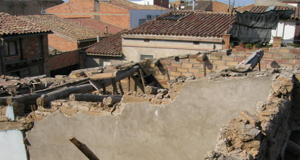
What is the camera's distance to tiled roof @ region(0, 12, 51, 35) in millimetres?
15702

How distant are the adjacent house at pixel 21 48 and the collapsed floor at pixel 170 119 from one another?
33.3 ft

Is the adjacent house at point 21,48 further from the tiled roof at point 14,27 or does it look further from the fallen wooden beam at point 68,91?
the fallen wooden beam at point 68,91

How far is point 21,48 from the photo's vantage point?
17.0 m

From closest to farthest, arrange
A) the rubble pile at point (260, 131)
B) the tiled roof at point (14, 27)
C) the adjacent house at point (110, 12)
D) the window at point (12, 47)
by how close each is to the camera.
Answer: the rubble pile at point (260, 131)
the tiled roof at point (14, 27)
the window at point (12, 47)
the adjacent house at point (110, 12)

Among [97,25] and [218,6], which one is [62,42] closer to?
[97,25]

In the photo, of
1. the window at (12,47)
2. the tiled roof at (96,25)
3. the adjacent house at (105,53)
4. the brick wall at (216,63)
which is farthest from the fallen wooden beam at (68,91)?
the tiled roof at (96,25)

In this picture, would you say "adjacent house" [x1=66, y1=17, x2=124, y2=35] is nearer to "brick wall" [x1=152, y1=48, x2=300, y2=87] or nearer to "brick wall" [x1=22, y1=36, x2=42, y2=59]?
"brick wall" [x1=22, y1=36, x2=42, y2=59]

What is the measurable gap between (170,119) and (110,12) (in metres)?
26.8

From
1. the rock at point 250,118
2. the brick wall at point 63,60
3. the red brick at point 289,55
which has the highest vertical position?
the red brick at point 289,55

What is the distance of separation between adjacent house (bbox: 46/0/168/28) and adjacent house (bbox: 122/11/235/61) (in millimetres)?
11791

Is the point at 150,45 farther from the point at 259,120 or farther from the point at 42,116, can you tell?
the point at 259,120

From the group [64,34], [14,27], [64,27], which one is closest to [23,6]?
[64,27]

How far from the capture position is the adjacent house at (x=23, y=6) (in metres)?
32.6

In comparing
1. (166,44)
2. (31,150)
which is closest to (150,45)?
(166,44)
